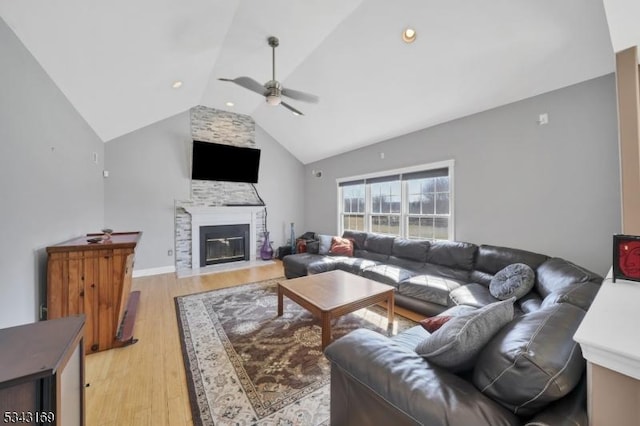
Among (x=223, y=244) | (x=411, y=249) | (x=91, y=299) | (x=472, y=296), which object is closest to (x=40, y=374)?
(x=91, y=299)

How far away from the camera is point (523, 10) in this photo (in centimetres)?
212

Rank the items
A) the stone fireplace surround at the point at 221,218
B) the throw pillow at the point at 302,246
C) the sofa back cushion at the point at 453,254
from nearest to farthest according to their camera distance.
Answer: the sofa back cushion at the point at 453,254 < the stone fireplace surround at the point at 221,218 < the throw pillow at the point at 302,246

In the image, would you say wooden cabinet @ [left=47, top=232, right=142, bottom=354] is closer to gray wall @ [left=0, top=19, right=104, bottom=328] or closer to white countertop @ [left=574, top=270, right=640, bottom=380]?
gray wall @ [left=0, top=19, right=104, bottom=328]

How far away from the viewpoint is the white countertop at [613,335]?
0.67m

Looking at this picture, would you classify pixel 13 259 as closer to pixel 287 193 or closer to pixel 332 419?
pixel 332 419

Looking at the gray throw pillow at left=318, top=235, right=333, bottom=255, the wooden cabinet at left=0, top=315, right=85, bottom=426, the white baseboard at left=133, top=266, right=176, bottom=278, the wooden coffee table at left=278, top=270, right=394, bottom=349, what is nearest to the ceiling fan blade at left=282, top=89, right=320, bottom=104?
the wooden coffee table at left=278, top=270, right=394, bottom=349

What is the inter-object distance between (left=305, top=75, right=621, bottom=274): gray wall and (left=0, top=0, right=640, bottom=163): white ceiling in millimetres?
225

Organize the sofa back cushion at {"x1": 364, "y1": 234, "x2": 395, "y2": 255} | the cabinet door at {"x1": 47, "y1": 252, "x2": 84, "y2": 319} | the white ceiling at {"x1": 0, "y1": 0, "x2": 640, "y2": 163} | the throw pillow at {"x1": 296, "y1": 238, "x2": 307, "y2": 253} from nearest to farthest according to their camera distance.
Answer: the white ceiling at {"x1": 0, "y1": 0, "x2": 640, "y2": 163}, the cabinet door at {"x1": 47, "y1": 252, "x2": 84, "y2": 319}, the sofa back cushion at {"x1": 364, "y1": 234, "x2": 395, "y2": 255}, the throw pillow at {"x1": 296, "y1": 238, "x2": 307, "y2": 253}

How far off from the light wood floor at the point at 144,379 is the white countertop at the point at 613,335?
1997mm

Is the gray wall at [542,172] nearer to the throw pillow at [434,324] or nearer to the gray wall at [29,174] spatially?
the throw pillow at [434,324]

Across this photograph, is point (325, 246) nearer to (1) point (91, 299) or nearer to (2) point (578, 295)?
(1) point (91, 299)

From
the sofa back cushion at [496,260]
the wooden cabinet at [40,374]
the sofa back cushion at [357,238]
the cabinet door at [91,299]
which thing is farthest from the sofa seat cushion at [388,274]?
the cabinet door at [91,299]

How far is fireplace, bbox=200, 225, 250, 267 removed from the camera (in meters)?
5.28

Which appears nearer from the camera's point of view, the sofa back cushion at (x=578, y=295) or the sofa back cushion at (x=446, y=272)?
the sofa back cushion at (x=578, y=295)
